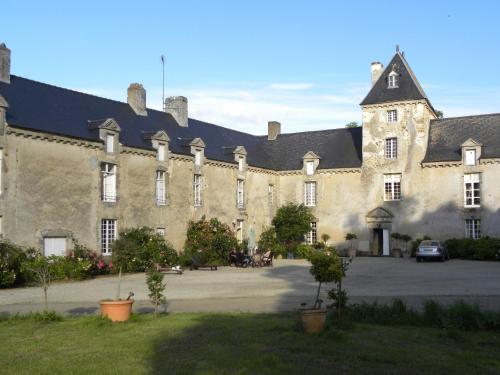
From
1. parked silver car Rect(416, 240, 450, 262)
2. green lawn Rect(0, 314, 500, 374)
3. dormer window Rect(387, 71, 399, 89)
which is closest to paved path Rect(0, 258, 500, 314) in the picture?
green lawn Rect(0, 314, 500, 374)

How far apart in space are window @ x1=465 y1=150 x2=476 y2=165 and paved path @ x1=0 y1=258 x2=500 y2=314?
428 inches

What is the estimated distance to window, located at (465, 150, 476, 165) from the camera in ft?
120

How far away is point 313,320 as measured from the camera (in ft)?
33.6

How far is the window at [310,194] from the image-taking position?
137ft

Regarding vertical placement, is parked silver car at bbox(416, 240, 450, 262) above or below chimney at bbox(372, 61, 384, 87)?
below

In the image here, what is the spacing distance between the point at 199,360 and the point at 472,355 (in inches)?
156

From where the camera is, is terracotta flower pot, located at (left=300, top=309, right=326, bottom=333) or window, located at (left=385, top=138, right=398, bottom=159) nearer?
terracotta flower pot, located at (left=300, top=309, right=326, bottom=333)

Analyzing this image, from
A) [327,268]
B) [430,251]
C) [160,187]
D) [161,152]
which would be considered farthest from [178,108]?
[327,268]

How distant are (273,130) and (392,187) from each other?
11.4 metres

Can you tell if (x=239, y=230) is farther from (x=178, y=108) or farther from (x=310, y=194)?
(x=178, y=108)

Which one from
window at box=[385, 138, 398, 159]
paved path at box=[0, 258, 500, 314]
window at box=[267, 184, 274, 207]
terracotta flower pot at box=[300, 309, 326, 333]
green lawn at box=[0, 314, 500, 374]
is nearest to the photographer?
green lawn at box=[0, 314, 500, 374]

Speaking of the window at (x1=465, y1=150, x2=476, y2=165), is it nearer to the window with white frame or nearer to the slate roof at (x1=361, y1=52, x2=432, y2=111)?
the window with white frame

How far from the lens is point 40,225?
24938 mm

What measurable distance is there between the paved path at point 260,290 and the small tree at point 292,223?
12374mm
